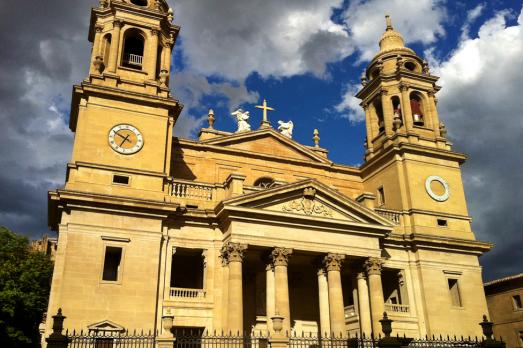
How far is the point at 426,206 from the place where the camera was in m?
31.4

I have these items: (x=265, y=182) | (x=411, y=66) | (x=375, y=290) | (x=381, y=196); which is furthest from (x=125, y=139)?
(x=411, y=66)

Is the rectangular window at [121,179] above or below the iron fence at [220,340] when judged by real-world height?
above

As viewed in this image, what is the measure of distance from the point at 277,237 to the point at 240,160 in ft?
24.8

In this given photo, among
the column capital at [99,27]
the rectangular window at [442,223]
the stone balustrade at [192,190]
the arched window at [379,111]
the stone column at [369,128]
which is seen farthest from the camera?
the arched window at [379,111]

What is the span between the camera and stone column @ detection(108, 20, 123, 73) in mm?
28609

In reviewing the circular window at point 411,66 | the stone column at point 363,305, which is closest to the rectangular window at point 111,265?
the stone column at point 363,305

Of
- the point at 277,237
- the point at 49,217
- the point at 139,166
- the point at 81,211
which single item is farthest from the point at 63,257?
the point at 277,237

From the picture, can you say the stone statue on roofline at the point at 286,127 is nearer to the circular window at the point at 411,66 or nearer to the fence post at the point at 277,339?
the circular window at the point at 411,66

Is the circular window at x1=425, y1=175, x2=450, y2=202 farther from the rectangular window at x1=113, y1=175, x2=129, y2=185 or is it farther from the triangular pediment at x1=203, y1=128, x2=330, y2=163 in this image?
the rectangular window at x1=113, y1=175, x2=129, y2=185

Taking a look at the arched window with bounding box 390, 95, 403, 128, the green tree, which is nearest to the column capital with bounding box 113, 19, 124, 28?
the arched window with bounding box 390, 95, 403, 128

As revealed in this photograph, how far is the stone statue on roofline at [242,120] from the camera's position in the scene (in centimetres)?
3384

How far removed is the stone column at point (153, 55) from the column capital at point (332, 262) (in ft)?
43.6

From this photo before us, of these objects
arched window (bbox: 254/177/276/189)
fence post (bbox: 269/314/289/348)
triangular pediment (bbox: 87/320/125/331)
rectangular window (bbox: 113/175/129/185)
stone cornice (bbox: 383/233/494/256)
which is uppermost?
arched window (bbox: 254/177/276/189)

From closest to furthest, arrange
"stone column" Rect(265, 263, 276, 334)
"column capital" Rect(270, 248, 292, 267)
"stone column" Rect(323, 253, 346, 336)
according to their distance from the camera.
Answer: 1. "stone column" Rect(265, 263, 276, 334)
2. "stone column" Rect(323, 253, 346, 336)
3. "column capital" Rect(270, 248, 292, 267)
